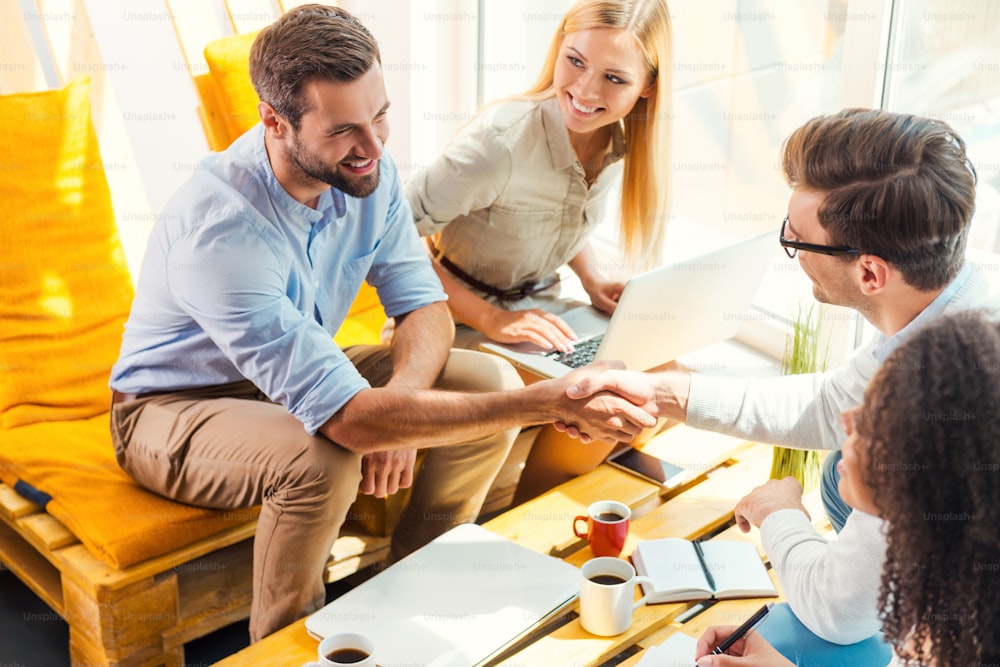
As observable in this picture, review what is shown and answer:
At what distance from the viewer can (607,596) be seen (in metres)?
1.66

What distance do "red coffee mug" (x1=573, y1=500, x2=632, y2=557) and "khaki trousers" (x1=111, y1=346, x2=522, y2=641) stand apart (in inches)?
14.6

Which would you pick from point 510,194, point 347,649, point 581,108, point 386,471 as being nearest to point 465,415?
point 386,471

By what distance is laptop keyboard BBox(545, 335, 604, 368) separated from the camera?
7.72ft

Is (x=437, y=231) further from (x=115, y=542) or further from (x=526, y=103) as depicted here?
(x=115, y=542)

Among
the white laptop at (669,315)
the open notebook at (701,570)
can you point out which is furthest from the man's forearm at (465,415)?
the open notebook at (701,570)

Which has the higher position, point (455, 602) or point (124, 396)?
point (124, 396)

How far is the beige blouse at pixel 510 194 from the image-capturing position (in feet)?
7.81

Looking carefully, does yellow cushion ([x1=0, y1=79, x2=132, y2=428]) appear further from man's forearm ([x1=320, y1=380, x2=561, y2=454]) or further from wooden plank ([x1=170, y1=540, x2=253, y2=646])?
man's forearm ([x1=320, y1=380, x2=561, y2=454])

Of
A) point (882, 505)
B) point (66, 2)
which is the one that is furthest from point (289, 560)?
point (66, 2)

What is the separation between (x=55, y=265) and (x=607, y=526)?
4.30 feet

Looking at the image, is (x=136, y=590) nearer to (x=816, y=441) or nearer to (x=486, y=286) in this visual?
(x=486, y=286)

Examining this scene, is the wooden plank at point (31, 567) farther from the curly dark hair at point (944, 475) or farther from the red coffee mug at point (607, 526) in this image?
the curly dark hair at point (944, 475)

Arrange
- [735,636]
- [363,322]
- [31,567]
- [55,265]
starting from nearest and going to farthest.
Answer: [735,636] < [31,567] < [55,265] < [363,322]

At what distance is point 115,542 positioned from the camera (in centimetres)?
192
